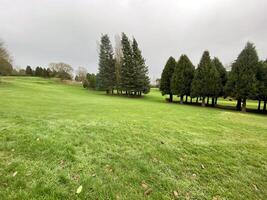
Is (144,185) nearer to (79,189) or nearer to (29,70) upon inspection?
(79,189)

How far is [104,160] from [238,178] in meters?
3.27

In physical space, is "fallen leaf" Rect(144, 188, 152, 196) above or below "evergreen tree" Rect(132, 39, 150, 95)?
below

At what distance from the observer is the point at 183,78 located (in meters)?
27.0

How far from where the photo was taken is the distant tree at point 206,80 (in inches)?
948

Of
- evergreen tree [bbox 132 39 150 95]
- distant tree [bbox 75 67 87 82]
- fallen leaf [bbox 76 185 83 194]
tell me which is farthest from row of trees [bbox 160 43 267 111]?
distant tree [bbox 75 67 87 82]

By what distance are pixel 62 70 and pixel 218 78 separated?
60.1 m

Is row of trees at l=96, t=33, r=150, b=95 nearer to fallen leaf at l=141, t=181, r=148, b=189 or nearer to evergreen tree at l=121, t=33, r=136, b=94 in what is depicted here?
evergreen tree at l=121, t=33, r=136, b=94

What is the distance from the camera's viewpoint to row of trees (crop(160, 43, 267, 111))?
803 inches

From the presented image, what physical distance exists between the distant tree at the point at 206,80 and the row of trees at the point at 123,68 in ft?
34.4

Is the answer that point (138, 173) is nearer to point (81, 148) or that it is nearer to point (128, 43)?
point (81, 148)

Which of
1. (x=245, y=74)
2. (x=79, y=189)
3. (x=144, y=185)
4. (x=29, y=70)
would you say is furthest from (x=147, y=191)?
(x=29, y=70)

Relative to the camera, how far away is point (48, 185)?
2.92m

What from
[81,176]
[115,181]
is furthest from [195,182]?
[81,176]

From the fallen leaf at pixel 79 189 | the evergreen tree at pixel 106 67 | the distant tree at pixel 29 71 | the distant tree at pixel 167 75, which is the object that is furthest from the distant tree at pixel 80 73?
the fallen leaf at pixel 79 189
